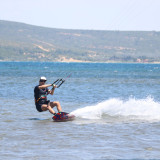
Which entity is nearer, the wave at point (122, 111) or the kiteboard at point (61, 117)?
the kiteboard at point (61, 117)

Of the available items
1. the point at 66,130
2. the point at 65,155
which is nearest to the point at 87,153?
the point at 65,155

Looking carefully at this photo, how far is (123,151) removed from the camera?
9.31 m

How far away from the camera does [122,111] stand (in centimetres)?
1659

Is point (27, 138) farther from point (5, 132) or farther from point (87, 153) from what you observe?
point (87, 153)

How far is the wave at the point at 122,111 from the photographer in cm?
1550

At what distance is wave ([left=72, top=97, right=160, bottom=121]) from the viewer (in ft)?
50.9

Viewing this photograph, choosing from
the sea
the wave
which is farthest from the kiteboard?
the wave

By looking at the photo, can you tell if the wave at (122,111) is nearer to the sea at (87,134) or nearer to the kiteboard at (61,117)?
the sea at (87,134)

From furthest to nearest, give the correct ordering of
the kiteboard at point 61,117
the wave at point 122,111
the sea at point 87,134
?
the wave at point 122,111
the kiteboard at point 61,117
the sea at point 87,134

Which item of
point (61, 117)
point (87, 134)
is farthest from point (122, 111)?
point (87, 134)

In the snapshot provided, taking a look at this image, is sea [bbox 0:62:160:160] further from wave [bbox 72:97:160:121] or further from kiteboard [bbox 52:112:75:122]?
kiteboard [bbox 52:112:75:122]

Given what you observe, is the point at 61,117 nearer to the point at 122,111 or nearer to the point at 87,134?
the point at 87,134

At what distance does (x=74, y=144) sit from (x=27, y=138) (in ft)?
4.78

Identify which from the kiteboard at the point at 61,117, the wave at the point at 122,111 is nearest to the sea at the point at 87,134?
the wave at the point at 122,111
